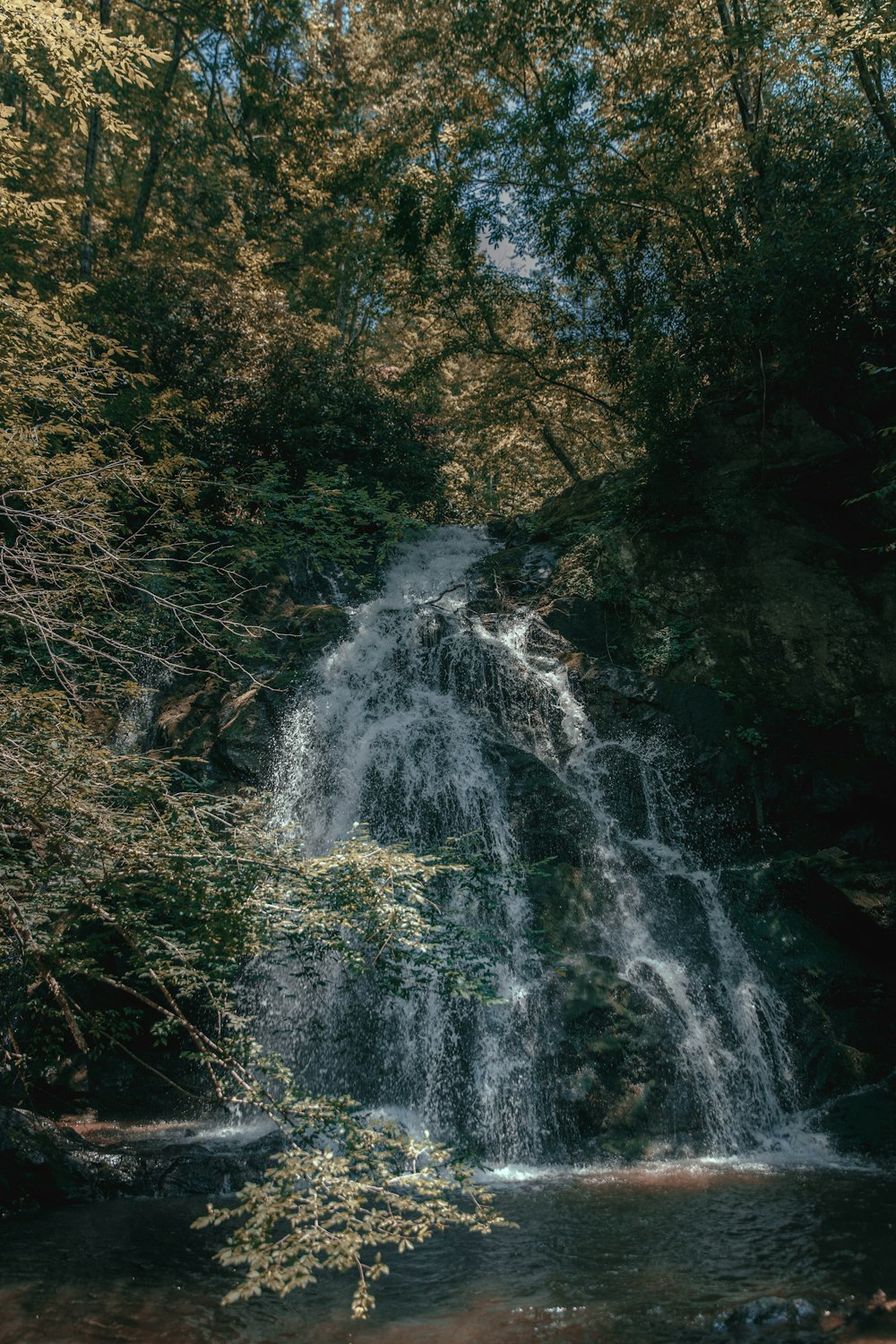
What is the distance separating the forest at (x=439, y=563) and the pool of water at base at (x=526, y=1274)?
0.81 ft

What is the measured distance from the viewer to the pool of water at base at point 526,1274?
3.62 metres

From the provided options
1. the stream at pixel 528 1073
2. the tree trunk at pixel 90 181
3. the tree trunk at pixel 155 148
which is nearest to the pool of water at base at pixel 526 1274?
the stream at pixel 528 1073

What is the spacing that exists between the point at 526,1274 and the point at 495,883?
3.53 meters

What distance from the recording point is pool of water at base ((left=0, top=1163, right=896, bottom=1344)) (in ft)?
11.9

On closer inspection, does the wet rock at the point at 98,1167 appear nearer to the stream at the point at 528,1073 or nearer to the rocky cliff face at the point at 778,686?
the stream at the point at 528,1073

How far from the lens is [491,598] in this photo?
12102mm

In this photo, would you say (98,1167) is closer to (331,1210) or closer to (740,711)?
(331,1210)

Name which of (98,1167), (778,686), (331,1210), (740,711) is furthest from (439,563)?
(331,1210)

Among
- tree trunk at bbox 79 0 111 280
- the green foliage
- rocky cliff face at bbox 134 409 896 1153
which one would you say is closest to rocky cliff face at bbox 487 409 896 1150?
rocky cliff face at bbox 134 409 896 1153

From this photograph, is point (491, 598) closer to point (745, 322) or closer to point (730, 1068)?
point (745, 322)

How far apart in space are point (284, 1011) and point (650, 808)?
4.61 metres

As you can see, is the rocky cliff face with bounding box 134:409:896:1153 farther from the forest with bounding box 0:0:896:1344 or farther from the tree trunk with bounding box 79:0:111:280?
the tree trunk with bounding box 79:0:111:280

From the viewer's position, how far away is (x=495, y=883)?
7.47 metres

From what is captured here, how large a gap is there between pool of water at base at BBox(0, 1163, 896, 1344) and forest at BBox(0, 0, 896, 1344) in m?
0.25
